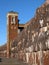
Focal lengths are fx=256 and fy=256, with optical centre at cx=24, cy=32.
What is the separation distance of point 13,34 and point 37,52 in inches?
936

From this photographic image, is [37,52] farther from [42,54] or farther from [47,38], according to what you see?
[47,38]

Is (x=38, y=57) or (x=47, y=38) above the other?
(x=47, y=38)

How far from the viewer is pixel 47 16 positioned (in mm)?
5434

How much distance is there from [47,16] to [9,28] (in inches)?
962

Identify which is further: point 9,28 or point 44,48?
point 9,28

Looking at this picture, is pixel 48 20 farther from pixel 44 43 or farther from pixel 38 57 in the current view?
pixel 38 57

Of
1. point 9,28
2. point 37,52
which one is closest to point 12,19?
point 9,28

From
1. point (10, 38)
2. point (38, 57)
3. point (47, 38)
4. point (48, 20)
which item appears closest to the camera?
point (47, 38)

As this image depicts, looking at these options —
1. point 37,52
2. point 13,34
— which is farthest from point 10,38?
point 37,52

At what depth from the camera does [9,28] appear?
97.7ft

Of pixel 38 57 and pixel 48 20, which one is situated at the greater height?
pixel 48 20

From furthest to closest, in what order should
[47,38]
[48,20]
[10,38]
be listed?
[10,38] → [48,20] → [47,38]

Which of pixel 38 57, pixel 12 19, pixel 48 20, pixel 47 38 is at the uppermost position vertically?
pixel 12 19

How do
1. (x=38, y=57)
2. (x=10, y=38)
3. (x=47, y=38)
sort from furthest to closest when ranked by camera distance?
(x=10, y=38) → (x=38, y=57) → (x=47, y=38)
